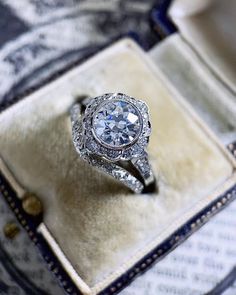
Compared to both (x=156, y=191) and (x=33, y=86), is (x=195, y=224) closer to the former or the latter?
(x=156, y=191)

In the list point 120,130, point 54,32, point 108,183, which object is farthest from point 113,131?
point 54,32

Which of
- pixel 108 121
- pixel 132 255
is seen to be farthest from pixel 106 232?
pixel 108 121

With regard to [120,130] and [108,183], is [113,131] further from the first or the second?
[108,183]

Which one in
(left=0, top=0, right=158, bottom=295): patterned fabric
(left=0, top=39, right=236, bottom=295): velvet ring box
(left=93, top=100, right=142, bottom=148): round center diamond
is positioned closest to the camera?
(left=93, top=100, right=142, bottom=148): round center diamond

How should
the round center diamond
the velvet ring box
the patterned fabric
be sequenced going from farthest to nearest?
the patterned fabric
the velvet ring box
the round center diamond

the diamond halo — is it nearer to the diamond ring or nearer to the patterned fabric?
the diamond ring

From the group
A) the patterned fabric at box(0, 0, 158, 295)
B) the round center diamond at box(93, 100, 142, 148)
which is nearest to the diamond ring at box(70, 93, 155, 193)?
the round center diamond at box(93, 100, 142, 148)

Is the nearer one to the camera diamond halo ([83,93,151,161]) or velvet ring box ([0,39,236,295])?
diamond halo ([83,93,151,161])
